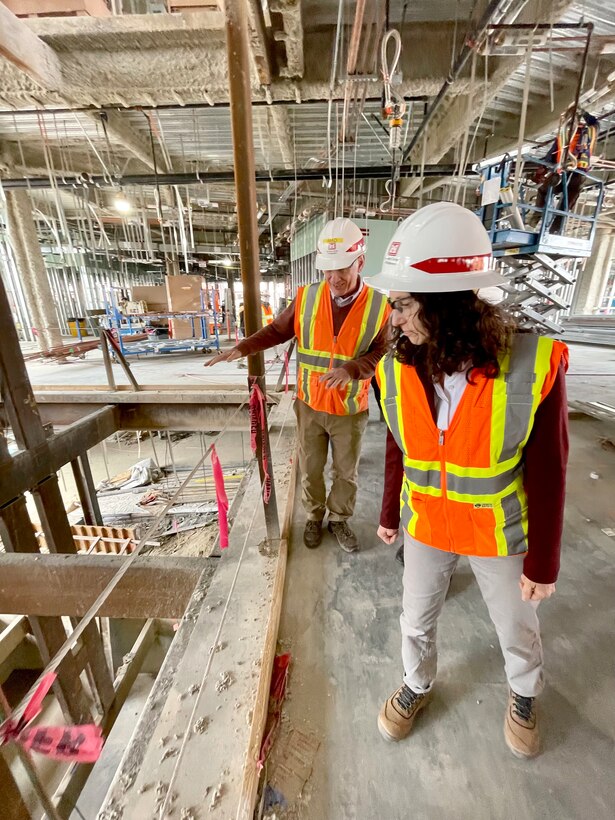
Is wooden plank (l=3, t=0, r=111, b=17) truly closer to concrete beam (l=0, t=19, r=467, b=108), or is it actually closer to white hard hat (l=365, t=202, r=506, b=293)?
concrete beam (l=0, t=19, r=467, b=108)

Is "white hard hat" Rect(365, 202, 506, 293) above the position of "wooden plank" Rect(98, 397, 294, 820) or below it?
above

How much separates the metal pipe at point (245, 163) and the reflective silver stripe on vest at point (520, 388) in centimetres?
117

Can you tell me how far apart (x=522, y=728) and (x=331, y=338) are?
1.78 m

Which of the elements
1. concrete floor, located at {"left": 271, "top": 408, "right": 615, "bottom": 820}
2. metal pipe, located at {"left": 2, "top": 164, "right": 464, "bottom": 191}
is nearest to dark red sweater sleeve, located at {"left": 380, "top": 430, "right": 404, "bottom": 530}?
concrete floor, located at {"left": 271, "top": 408, "right": 615, "bottom": 820}

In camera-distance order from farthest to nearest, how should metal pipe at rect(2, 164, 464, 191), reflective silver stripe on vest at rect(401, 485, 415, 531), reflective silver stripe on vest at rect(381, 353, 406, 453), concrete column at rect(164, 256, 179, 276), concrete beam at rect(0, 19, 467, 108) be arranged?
concrete column at rect(164, 256, 179, 276) → metal pipe at rect(2, 164, 464, 191) → concrete beam at rect(0, 19, 467, 108) → reflective silver stripe on vest at rect(401, 485, 415, 531) → reflective silver stripe on vest at rect(381, 353, 406, 453)

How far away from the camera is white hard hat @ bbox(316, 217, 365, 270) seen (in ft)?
6.34

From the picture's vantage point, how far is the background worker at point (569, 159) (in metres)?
3.83

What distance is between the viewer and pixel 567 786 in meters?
1.15

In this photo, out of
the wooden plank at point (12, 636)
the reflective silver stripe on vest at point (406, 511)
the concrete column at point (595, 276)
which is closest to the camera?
the reflective silver stripe on vest at point (406, 511)

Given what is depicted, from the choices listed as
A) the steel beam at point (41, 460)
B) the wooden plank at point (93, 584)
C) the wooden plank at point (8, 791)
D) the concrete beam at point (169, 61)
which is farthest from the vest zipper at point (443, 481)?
the concrete beam at point (169, 61)

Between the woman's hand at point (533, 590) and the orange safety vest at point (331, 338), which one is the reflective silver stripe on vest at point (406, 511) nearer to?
the woman's hand at point (533, 590)

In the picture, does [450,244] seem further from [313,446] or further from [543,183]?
[543,183]

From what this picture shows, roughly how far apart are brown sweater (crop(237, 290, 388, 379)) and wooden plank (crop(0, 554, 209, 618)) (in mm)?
1249

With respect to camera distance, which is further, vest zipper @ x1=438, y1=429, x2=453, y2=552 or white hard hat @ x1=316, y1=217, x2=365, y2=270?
white hard hat @ x1=316, y1=217, x2=365, y2=270
